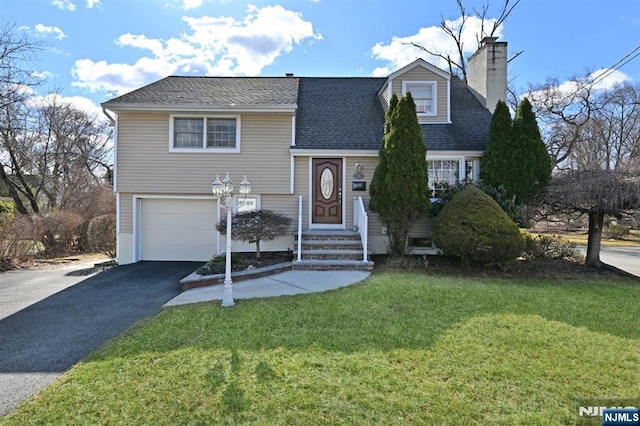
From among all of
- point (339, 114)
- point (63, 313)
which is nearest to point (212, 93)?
point (339, 114)

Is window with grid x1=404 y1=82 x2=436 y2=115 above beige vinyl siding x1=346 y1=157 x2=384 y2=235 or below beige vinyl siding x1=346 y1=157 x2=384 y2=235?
above

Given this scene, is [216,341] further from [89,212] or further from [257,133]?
[89,212]

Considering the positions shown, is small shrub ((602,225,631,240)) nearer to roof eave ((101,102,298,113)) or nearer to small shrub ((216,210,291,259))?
roof eave ((101,102,298,113))

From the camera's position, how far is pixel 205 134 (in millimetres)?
9703

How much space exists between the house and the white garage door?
3 centimetres

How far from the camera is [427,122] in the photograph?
10633mm

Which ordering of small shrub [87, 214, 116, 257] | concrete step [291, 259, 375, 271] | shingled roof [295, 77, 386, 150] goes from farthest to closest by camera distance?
small shrub [87, 214, 116, 257] → shingled roof [295, 77, 386, 150] → concrete step [291, 259, 375, 271]

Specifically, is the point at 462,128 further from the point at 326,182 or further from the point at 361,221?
the point at 361,221

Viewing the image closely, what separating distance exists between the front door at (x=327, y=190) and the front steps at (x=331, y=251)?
0.70 metres

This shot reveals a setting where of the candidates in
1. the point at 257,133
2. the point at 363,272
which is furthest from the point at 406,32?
the point at 363,272

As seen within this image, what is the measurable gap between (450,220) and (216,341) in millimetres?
5783

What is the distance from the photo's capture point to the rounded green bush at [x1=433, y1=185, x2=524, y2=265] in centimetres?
721

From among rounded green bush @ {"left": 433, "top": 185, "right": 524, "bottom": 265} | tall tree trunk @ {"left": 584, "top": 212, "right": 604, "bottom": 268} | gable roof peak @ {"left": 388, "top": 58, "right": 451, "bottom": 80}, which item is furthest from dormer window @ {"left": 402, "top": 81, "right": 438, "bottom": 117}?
tall tree trunk @ {"left": 584, "top": 212, "right": 604, "bottom": 268}

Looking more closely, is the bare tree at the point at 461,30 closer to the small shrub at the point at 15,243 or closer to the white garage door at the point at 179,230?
the white garage door at the point at 179,230
